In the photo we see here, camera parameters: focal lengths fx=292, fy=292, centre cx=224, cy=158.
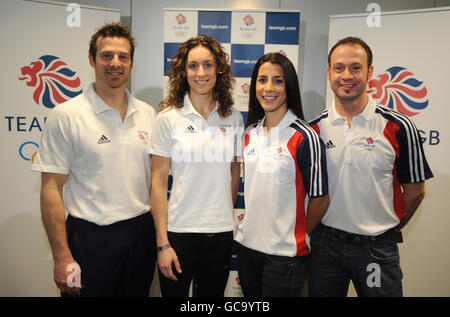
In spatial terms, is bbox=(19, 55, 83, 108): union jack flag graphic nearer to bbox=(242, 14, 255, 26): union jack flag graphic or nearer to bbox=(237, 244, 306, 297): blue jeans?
bbox=(242, 14, 255, 26): union jack flag graphic

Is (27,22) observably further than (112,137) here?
Yes

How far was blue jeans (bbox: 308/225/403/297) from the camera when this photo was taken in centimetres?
162

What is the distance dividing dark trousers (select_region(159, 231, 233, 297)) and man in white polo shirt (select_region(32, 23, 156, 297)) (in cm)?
24

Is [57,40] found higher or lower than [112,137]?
higher

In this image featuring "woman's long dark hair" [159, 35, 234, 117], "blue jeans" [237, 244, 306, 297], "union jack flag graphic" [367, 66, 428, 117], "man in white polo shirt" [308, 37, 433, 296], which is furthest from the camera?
"union jack flag graphic" [367, 66, 428, 117]

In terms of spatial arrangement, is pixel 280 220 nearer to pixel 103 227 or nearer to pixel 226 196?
pixel 226 196

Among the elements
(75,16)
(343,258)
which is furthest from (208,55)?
(75,16)

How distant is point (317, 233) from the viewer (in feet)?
5.76

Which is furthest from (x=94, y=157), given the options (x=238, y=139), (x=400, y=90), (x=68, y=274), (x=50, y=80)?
(x=400, y=90)

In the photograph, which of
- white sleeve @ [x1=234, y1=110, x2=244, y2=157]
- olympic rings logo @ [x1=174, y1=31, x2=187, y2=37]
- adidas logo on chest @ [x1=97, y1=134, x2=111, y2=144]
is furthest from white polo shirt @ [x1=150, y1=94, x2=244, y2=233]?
olympic rings logo @ [x1=174, y1=31, x2=187, y2=37]

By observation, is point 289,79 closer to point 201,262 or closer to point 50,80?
point 201,262

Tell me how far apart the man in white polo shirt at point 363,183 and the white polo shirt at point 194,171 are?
611mm

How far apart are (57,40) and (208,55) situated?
170 cm

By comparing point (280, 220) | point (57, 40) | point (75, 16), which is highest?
point (75, 16)
